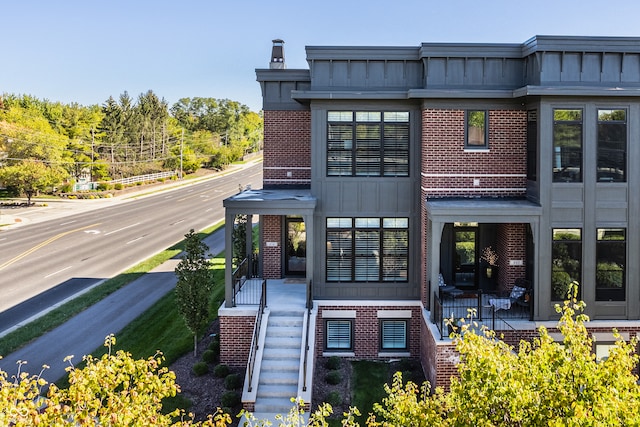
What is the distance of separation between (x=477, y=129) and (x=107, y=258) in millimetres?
24257

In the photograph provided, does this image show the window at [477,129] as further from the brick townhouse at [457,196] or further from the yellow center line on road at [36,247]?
the yellow center line on road at [36,247]

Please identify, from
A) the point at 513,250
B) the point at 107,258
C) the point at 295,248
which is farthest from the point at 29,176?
the point at 513,250

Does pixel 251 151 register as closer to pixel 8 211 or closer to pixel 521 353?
pixel 8 211

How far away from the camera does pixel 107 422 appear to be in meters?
5.60

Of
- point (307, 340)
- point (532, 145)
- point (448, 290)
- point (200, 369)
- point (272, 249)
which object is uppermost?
point (532, 145)

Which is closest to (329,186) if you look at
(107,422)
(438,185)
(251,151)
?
(438,185)

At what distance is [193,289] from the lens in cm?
1533

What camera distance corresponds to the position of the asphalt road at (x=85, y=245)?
2347 cm

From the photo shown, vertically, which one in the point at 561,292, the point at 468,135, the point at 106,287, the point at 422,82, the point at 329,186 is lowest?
the point at 106,287

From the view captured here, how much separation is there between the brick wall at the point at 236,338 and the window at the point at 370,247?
10.2 ft

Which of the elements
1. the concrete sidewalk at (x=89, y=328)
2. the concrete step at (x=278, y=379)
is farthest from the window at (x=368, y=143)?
the concrete sidewalk at (x=89, y=328)

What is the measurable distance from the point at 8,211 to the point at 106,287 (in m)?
33.5

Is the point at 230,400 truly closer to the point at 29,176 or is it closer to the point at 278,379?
the point at 278,379

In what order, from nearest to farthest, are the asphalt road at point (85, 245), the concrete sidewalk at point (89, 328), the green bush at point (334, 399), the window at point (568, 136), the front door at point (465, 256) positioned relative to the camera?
the green bush at point (334, 399), the window at point (568, 136), the concrete sidewalk at point (89, 328), the front door at point (465, 256), the asphalt road at point (85, 245)
